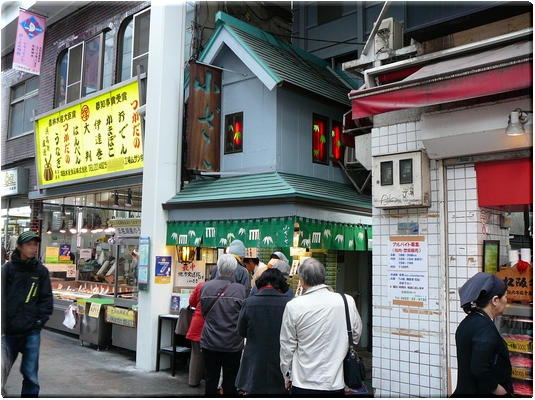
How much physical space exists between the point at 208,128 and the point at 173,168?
1066 millimetres

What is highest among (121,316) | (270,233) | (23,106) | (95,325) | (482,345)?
(23,106)

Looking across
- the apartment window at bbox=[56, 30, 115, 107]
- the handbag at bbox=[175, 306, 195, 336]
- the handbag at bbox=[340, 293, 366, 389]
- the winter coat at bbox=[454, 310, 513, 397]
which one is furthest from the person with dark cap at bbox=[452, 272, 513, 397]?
the apartment window at bbox=[56, 30, 115, 107]

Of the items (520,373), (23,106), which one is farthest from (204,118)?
(23,106)

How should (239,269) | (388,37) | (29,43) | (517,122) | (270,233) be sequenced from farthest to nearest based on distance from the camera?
(29,43)
(270,233)
(239,269)
(388,37)
(517,122)

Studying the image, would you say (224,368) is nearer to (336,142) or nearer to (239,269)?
(239,269)

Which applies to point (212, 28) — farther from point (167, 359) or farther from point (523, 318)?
point (523, 318)

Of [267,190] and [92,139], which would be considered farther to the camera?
[92,139]

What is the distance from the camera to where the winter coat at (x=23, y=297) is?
6.11 meters

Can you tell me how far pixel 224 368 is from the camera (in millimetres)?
6309

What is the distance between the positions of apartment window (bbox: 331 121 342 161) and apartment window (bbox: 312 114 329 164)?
0.18 m

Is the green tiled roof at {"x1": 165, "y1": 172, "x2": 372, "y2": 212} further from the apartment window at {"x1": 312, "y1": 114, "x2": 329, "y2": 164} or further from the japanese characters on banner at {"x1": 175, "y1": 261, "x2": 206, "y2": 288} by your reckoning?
the japanese characters on banner at {"x1": 175, "y1": 261, "x2": 206, "y2": 288}

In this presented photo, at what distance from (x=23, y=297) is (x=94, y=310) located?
542 cm

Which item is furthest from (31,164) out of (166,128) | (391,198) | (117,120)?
(391,198)

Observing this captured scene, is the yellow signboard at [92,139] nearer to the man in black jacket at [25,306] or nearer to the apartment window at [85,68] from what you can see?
the apartment window at [85,68]
